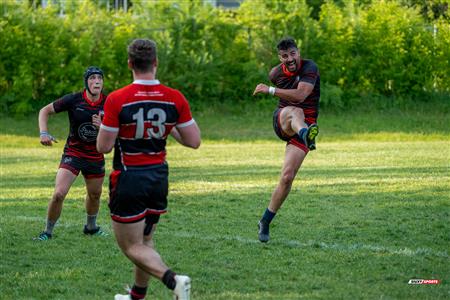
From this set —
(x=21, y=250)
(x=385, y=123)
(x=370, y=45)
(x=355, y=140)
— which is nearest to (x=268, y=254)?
(x=21, y=250)

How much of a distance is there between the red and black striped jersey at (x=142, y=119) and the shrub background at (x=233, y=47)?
23293 millimetres

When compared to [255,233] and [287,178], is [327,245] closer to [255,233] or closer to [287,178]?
[287,178]

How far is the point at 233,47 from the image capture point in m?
30.7

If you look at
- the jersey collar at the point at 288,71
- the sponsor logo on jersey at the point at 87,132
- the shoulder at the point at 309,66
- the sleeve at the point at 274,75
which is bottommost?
the sponsor logo on jersey at the point at 87,132

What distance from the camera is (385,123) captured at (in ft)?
92.4

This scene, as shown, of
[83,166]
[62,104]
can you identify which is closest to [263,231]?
[83,166]

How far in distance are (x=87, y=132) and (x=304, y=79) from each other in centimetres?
234

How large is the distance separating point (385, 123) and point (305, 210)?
1692 cm

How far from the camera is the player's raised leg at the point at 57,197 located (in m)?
9.64

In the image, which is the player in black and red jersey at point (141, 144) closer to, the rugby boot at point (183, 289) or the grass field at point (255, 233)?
the rugby boot at point (183, 289)

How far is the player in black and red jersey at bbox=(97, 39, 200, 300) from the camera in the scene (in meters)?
5.96
